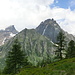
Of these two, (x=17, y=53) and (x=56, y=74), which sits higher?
(x=17, y=53)

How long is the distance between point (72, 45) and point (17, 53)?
26.4 m

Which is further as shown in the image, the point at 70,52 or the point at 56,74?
the point at 70,52

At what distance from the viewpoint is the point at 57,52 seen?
47844mm

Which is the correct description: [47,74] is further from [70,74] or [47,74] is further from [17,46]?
[17,46]

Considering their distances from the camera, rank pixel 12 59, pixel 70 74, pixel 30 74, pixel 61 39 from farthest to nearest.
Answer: pixel 61 39, pixel 12 59, pixel 30 74, pixel 70 74

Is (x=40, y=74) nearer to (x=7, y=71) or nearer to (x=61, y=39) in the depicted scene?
(x=61, y=39)

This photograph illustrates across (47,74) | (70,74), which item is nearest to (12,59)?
(47,74)

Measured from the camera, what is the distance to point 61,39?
154ft

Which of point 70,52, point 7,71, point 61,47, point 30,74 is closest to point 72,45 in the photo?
point 70,52

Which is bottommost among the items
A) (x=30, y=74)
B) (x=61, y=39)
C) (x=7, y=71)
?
(x=7, y=71)

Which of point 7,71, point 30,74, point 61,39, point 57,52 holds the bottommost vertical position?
point 7,71

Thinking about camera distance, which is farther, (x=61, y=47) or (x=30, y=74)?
(x=61, y=47)

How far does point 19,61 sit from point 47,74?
28.0 meters

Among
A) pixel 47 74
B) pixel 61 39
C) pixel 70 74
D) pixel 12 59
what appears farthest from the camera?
pixel 61 39
